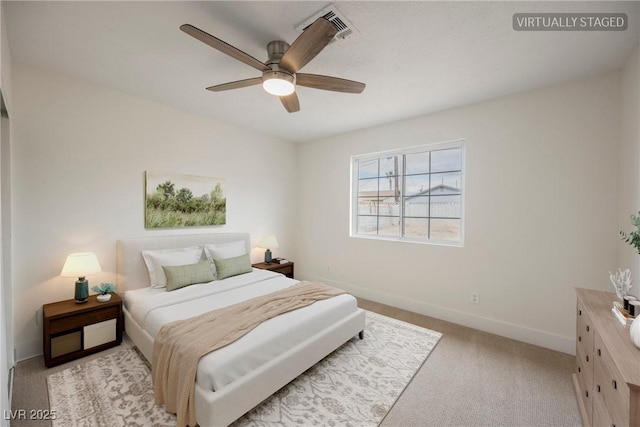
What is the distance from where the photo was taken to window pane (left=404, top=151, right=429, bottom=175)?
3.55 metres

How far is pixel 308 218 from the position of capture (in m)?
4.75

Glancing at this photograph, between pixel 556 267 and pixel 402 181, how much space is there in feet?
6.33

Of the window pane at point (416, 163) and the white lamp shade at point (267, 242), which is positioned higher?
the window pane at point (416, 163)

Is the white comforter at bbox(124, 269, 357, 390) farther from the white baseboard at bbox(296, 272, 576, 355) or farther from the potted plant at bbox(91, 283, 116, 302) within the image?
the white baseboard at bbox(296, 272, 576, 355)

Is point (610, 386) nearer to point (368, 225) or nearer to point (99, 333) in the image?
point (368, 225)

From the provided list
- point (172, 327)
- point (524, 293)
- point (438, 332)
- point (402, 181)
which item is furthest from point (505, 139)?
point (172, 327)

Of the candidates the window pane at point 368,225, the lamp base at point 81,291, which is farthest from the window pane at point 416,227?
the lamp base at point 81,291

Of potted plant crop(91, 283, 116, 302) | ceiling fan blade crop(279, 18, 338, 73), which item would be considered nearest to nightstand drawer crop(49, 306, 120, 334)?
potted plant crop(91, 283, 116, 302)

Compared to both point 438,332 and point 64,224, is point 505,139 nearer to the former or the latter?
point 438,332

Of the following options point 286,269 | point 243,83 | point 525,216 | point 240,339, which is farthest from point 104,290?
point 525,216

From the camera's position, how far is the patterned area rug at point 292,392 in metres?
1.73

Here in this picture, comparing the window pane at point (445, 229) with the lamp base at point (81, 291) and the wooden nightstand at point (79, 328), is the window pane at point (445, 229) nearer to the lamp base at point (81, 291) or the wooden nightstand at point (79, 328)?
the wooden nightstand at point (79, 328)

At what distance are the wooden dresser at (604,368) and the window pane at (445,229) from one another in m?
1.39

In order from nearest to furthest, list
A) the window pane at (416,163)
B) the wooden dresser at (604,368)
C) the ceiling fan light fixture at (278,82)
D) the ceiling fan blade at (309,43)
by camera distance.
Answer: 1. the wooden dresser at (604,368)
2. the ceiling fan blade at (309,43)
3. the ceiling fan light fixture at (278,82)
4. the window pane at (416,163)
